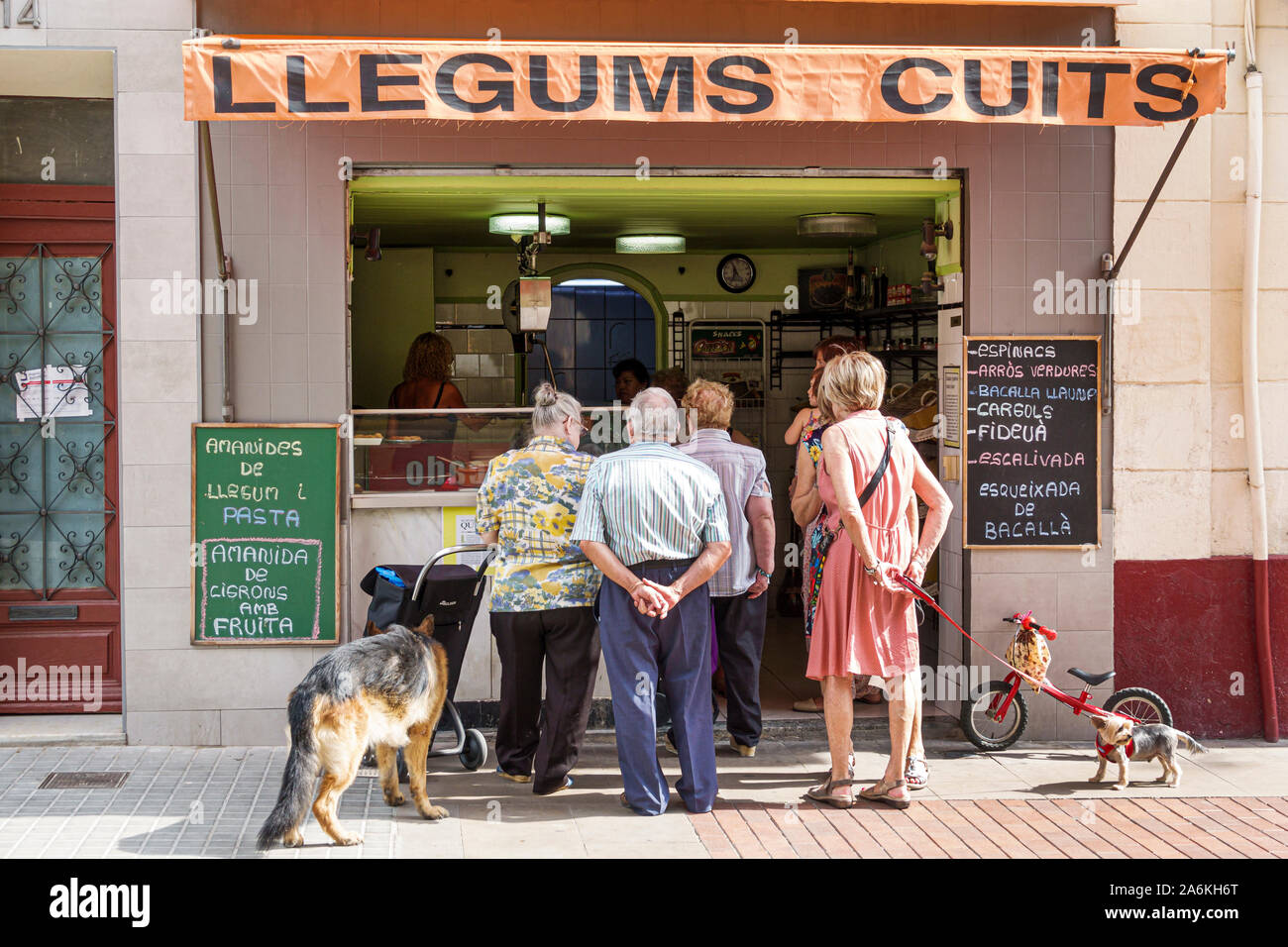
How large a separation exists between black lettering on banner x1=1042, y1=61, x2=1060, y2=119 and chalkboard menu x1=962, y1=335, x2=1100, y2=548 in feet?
4.62

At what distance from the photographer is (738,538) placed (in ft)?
20.7

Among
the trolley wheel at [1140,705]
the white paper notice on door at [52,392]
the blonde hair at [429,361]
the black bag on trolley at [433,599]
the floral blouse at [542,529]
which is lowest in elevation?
the trolley wheel at [1140,705]

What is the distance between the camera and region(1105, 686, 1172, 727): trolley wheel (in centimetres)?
650

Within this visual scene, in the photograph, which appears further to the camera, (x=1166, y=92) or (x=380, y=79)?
(x=1166, y=92)

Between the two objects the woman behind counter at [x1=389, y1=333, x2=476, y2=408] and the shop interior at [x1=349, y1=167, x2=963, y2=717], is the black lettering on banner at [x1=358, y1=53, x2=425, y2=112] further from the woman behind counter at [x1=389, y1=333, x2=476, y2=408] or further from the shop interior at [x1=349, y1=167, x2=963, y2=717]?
the woman behind counter at [x1=389, y1=333, x2=476, y2=408]

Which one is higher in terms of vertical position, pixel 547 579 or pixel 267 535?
pixel 267 535

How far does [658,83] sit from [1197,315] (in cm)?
324

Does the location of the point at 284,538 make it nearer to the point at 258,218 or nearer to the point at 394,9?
the point at 258,218

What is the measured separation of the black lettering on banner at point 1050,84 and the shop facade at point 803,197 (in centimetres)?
72

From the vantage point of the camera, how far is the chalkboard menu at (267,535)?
656 centimetres

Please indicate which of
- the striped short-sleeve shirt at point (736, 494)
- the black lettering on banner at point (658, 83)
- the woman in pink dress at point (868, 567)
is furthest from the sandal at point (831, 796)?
the black lettering on banner at point (658, 83)

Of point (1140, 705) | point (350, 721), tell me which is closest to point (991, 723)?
point (1140, 705)

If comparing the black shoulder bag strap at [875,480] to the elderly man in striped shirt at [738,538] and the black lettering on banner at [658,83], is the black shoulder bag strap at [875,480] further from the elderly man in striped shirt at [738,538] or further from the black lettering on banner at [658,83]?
the black lettering on banner at [658,83]

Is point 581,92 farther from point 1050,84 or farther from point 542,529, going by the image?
point 1050,84
